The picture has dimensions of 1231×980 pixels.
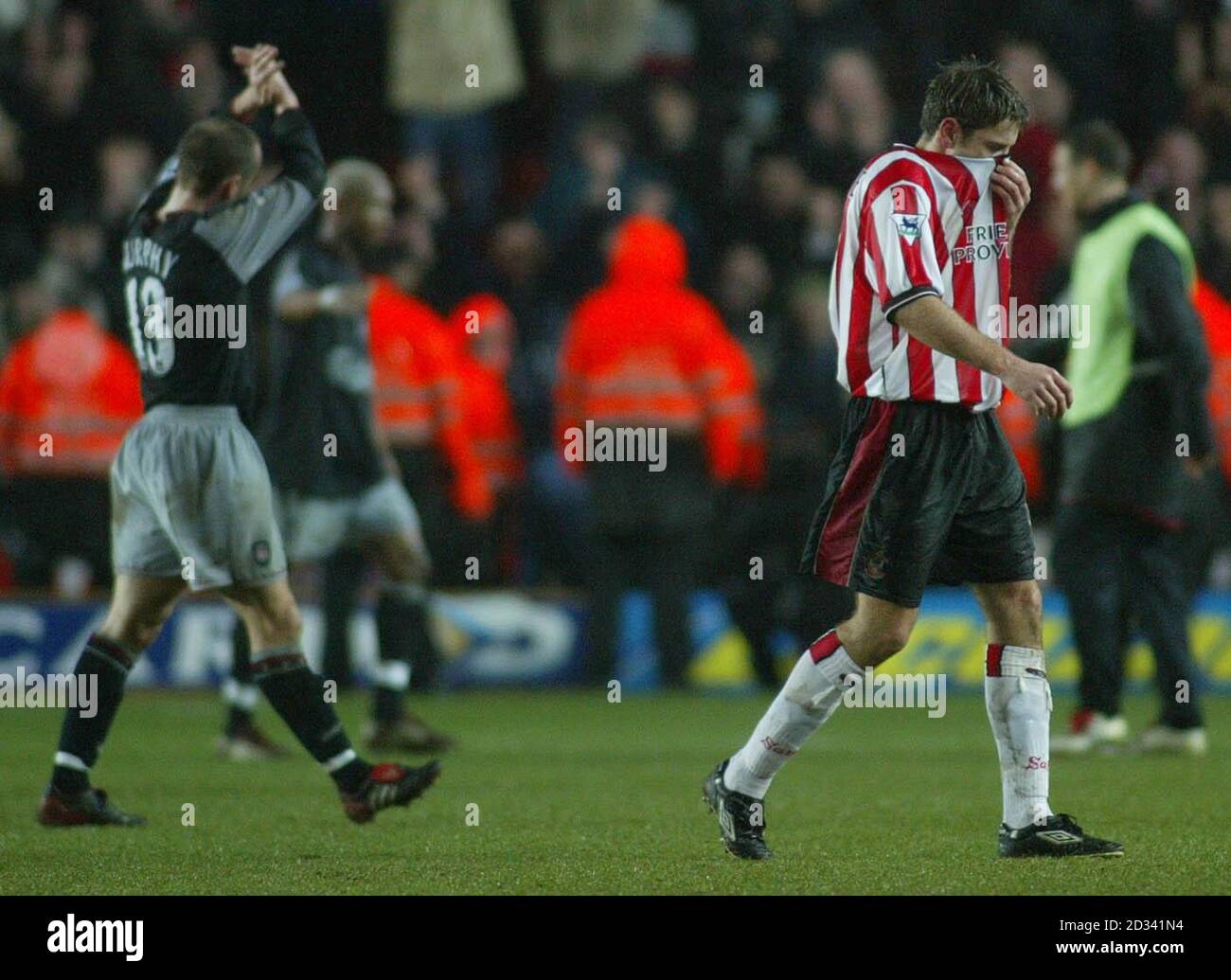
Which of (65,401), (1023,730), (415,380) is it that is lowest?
(1023,730)

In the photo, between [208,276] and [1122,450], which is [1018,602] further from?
[1122,450]

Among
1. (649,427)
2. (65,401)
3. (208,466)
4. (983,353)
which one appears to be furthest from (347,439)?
(983,353)

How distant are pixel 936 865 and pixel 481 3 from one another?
10.4m

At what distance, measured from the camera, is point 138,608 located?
22.0 feet

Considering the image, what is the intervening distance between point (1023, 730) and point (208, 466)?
8.41 ft

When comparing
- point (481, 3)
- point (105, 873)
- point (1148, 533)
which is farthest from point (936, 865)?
point (481, 3)

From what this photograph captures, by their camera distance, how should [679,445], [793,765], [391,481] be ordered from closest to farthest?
[793,765] → [391,481] → [679,445]

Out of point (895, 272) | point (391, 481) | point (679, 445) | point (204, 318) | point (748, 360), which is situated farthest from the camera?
point (748, 360)

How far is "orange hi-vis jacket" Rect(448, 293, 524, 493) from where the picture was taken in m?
12.8

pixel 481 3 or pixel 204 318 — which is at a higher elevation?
pixel 481 3

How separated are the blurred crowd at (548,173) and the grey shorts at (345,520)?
2315mm

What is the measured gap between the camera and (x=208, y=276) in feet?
21.6

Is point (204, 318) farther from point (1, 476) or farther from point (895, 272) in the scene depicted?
point (1, 476)

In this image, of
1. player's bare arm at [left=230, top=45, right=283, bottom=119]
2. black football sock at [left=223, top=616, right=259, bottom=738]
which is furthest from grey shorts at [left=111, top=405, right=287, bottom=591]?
black football sock at [left=223, top=616, right=259, bottom=738]
